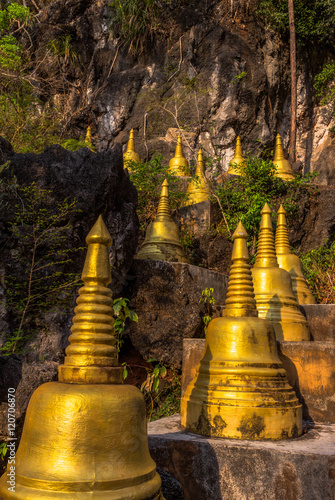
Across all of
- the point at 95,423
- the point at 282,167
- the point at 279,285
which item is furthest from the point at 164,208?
the point at 282,167

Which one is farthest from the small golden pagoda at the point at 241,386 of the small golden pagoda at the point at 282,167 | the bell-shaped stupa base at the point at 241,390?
the small golden pagoda at the point at 282,167

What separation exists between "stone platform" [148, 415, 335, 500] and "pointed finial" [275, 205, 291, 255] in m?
2.98

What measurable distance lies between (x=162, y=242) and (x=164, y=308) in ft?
3.95

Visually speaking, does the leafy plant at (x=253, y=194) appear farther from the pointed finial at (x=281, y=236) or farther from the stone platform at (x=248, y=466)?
the stone platform at (x=248, y=466)

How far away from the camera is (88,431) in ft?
4.70

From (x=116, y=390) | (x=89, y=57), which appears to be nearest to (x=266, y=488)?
(x=116, y=390)

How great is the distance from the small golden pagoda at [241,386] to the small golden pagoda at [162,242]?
116 inches

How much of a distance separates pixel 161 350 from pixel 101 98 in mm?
12737

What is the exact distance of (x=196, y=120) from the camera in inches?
545

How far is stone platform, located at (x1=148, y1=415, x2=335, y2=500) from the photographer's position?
210 cm

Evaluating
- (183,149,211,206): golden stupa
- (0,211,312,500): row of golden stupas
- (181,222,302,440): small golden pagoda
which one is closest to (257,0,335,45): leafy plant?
(183,149,211,206): golden stupa

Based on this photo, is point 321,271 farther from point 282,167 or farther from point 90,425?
point 90,425

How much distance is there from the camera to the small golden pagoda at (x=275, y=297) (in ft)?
12.1

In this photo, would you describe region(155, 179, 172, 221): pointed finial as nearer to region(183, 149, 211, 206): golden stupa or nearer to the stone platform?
region(183, 149, 211, 206): golden stupa
